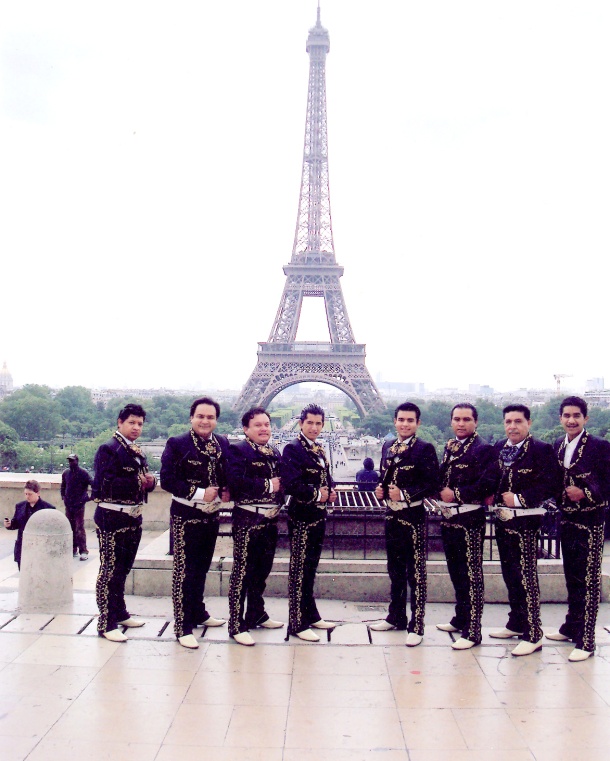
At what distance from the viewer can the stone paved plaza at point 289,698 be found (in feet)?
13.9

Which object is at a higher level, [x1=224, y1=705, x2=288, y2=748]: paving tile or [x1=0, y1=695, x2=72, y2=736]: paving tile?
[x1=0, y1=695, x2=72, y2=736]: paving tile

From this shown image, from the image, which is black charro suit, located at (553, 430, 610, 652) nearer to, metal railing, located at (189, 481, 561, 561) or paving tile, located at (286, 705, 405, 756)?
paving tile, located at (286, 705, 405, 756)

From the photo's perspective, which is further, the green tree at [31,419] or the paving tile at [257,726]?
the green tree at [31,419]

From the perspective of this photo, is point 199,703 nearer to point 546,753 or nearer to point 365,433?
point 546,753

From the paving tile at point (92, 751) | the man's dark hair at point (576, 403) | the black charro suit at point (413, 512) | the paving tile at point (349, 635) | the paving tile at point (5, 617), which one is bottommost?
the paving tile at point (92, 751)

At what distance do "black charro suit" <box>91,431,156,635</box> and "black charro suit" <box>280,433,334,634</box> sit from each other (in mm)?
1301

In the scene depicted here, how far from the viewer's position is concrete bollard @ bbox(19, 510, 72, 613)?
6691mm

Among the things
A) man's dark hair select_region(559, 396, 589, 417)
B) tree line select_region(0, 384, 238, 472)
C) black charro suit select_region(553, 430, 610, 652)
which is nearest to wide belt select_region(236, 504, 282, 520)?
black charro suit select_region(553, 430, 610, 652)

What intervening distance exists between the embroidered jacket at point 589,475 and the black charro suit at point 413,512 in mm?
1067

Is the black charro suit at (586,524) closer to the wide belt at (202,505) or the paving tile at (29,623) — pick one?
the wide belt at (202,505)

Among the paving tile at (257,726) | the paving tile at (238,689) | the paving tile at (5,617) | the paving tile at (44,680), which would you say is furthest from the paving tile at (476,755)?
the paving tile at (5,617)

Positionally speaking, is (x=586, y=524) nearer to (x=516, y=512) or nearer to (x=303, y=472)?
(x=516, y=512)

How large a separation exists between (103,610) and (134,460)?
1.28 m

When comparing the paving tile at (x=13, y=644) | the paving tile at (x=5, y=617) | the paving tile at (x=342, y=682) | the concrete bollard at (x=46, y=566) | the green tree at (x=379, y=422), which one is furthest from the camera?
the green tree at (x=379, y=422)
